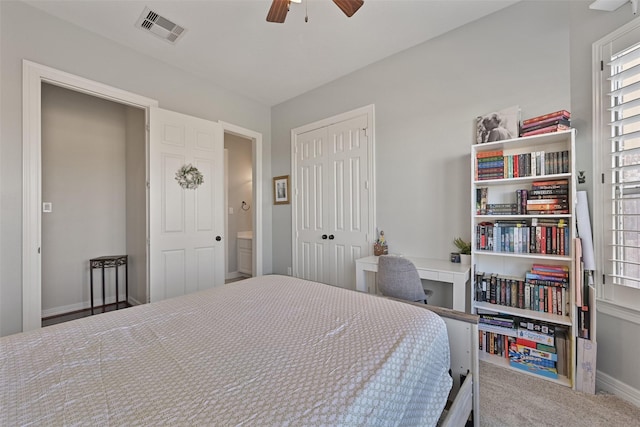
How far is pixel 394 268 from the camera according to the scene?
2053 millimetres

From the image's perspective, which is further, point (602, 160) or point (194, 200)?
point (194, 200)

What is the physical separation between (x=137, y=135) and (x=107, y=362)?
133 inches

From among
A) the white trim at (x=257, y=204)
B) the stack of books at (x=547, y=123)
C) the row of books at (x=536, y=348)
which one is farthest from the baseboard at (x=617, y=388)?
the white trim at (x=257, y=204)

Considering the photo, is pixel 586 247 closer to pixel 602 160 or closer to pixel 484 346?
pixel 602 160

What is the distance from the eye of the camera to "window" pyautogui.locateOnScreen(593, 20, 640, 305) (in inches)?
63.0

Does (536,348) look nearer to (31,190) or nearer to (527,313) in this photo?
(527,313)

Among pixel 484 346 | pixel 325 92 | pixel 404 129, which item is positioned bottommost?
pixel 484 346

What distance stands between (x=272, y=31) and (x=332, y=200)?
1874 millimetres

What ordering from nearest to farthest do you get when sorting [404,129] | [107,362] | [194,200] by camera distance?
[107,362]
[404,129]
[194,200]

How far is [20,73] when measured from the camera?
6.72 ft

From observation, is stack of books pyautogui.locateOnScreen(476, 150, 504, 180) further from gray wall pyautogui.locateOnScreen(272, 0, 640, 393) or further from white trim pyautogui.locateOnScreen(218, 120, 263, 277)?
white trim pyautogui.locateOnScreen(218, 120, 263, 277)

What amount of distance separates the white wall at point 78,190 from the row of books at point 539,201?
4.45 metres

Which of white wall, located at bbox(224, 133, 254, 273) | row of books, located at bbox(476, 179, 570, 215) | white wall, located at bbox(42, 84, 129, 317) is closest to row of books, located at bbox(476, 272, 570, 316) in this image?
row of books, located at bbox(476, 179, 570, 215)

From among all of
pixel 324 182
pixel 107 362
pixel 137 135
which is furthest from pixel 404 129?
pixel 137 135
